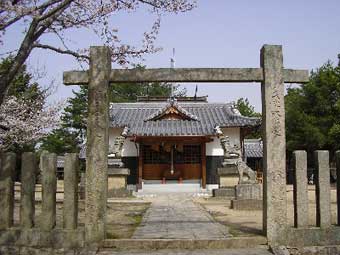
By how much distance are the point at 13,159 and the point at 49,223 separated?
133 centimetres

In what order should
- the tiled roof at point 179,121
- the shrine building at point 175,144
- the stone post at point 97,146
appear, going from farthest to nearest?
the tiled roof at point 179,121, the shrine building at point 175,144, the stone post at point 97,146

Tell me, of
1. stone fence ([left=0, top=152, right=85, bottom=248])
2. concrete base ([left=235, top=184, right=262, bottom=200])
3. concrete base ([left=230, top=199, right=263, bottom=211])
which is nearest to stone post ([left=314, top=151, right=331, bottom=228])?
stone fence ([left=0, top=152, right=85, bottom=248])

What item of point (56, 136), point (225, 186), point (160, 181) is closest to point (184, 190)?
point (160, 181)

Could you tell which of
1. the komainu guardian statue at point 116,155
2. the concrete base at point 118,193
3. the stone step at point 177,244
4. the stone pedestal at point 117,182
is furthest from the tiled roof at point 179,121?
the stone step at point 177,244

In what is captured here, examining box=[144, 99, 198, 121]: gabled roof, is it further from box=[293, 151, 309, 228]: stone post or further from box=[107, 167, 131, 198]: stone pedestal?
box=[293, 151, 309, 228]: stone post

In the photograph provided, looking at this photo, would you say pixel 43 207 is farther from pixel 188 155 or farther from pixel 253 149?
pixel 253 149

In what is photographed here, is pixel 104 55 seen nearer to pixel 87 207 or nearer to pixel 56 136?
pixel 87 207

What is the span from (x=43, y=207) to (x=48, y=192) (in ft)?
0.85

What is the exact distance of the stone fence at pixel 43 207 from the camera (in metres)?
6.48

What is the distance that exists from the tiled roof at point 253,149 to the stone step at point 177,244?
3515cm

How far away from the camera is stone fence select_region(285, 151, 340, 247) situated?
21.9 ft

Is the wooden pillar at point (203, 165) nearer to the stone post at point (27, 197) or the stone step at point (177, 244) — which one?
the stone step at point (177, 244)

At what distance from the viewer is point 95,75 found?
6945mm

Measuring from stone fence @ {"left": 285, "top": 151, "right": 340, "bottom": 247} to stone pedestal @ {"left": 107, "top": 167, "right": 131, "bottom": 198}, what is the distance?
1576 cm
